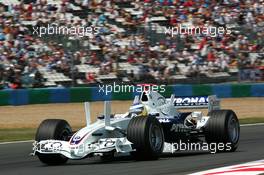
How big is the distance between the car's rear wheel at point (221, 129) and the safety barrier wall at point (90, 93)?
1244cm

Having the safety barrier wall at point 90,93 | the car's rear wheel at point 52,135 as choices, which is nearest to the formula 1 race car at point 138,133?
the car's rear wheel at point 52,135

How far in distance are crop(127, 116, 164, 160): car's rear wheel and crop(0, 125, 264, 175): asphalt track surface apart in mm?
131

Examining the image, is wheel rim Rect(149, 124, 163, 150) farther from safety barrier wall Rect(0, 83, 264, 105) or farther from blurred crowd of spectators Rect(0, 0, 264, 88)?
safety barrier wall Rect(0, 83, 264, 105)

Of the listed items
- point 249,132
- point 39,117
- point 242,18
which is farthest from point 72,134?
point 242,18

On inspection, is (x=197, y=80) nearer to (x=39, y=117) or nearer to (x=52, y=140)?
(x=39, y=117)

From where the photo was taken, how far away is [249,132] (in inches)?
587

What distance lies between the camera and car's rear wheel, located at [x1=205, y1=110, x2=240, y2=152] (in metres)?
10.3

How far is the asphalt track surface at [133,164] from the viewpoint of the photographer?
8352 mm

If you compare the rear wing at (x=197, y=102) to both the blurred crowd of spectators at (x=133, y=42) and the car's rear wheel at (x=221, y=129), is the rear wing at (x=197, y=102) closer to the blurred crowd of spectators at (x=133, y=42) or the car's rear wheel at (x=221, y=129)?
the car's rear wheel at (x=221, y=129)

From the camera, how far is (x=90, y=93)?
77.2 ft

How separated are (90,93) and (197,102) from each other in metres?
12.6

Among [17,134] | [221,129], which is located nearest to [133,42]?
[17,134]

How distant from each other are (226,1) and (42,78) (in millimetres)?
10164

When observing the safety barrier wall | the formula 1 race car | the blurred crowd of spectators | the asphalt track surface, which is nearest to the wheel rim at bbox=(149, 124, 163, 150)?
the formula 1 race car
